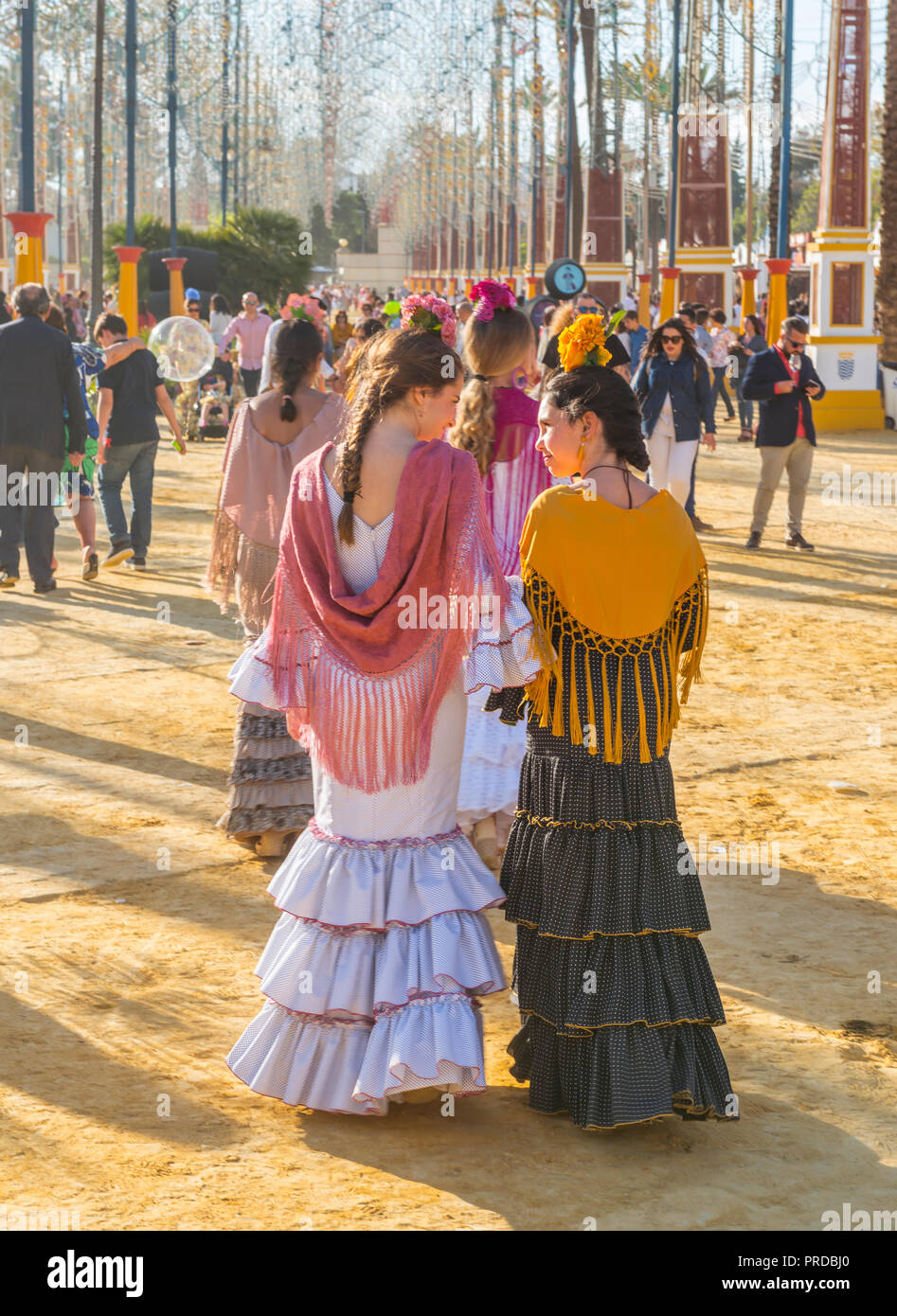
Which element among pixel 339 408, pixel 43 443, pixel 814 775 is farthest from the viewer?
pixel 43 443

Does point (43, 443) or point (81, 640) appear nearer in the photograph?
point (81, 640)

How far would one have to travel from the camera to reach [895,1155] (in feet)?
13.7

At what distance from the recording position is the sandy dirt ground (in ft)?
13.0

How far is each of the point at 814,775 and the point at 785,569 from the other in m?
5.61

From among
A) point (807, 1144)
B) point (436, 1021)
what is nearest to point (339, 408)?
point (436, 1021)

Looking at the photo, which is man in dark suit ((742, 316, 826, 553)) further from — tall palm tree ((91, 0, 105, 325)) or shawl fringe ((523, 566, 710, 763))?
tall palm tree ((91, 0, 105, 325))

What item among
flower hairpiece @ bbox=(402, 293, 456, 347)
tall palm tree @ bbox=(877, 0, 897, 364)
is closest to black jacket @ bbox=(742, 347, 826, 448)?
flower hairpiece @ bbox=(402, 293, 456, 347)

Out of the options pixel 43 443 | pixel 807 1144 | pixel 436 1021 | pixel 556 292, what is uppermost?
pixel 556 292

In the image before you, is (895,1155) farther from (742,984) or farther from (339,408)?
(339,408)

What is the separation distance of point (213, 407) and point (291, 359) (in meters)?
16.2

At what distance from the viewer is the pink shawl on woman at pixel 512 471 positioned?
6.27 metres

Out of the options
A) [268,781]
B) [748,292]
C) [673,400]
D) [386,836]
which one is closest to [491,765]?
[268,781]

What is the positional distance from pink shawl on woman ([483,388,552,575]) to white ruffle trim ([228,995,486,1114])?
2.32m

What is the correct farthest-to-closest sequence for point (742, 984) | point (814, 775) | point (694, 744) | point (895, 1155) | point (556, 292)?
point (556, 292)
point (694, 744)
point (814, 775)
point (742, 984)
point (895, 1155)
